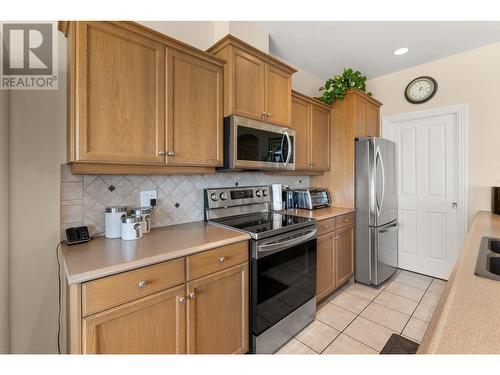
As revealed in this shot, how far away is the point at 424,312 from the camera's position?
2.14 metres

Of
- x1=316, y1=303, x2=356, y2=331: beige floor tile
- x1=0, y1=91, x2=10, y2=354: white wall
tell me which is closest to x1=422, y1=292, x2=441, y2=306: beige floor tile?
x1=316, y1=303, x2=356, y2=331: beige floor tile

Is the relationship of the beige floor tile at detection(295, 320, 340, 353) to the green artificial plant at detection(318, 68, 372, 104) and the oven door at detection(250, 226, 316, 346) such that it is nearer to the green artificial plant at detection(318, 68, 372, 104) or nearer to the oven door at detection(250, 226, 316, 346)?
Result: the oven door at detection(250, 226, 316, 346)

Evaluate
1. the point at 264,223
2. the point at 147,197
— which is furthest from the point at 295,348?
the point at 147,197

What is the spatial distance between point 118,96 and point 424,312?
2987mm

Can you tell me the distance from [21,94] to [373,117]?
337 cm

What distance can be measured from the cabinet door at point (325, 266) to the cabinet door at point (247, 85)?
130cm

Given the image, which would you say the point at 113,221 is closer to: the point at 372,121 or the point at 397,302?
the point at 397,302

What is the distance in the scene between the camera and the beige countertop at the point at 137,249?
0.97 meters

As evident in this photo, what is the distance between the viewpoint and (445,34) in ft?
7.59

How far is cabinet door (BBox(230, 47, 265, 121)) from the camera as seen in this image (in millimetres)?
1763

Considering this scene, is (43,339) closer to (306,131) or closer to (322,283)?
(322,283)

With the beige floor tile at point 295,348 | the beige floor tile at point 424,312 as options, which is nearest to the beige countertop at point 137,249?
the beige floor tile at point 295,348

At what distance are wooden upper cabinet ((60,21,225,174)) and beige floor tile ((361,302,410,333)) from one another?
1.92m

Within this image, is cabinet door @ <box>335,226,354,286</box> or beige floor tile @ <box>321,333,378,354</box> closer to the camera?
beige floor tile @ <box>321,333,378,354</box>
